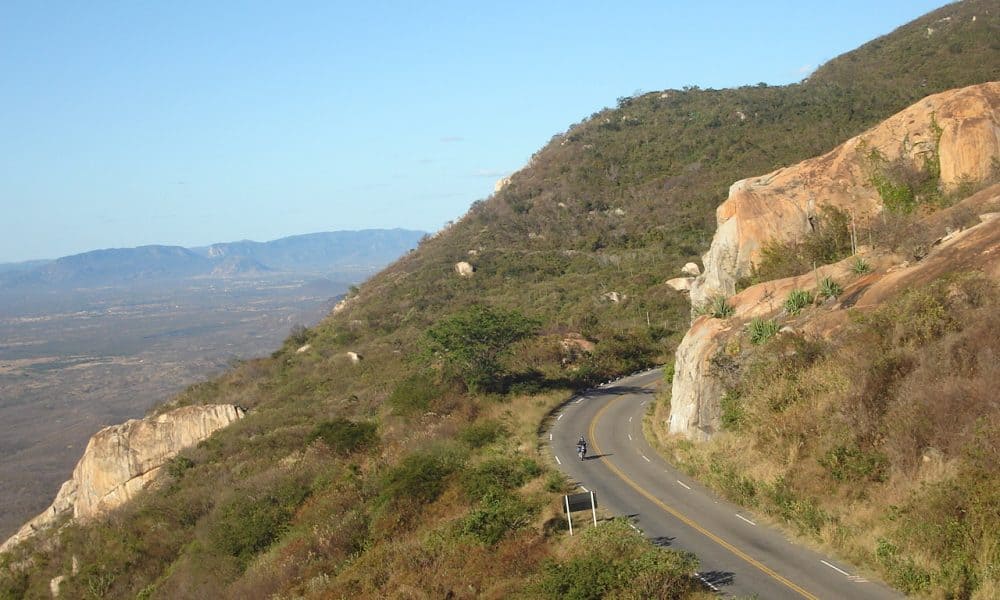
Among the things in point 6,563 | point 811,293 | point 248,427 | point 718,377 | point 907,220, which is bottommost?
point 6,563

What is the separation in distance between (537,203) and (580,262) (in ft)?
81.0

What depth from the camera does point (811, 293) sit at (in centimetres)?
2333

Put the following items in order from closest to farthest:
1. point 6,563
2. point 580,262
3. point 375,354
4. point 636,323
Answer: point 6,563 → point 636,323 → point 375,354 → point 580,262

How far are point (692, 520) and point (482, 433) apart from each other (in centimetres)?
1118

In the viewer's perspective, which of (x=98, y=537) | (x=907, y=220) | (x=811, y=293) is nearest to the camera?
(x=811, y=293)

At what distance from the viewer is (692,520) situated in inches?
711

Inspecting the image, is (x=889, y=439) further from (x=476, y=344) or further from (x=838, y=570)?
(x=476, y=344)

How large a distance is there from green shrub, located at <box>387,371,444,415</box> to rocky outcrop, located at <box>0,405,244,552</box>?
1570 centimetres

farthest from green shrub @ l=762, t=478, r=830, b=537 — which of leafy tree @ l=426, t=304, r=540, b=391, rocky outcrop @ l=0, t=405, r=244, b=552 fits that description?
rocky outcrop @ l=0, t=405, r=244, b=552

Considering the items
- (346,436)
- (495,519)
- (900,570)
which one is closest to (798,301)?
(900,570)

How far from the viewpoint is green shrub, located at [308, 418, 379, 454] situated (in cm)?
3123

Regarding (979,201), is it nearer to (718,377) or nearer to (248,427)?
(718,377)

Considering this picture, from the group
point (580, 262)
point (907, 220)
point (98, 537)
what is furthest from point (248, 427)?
point (580, 262)

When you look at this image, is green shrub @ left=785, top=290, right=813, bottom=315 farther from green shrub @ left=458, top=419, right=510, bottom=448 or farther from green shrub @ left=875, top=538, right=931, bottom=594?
green shrub @ left=458, top=419, right=510, bottom=448
